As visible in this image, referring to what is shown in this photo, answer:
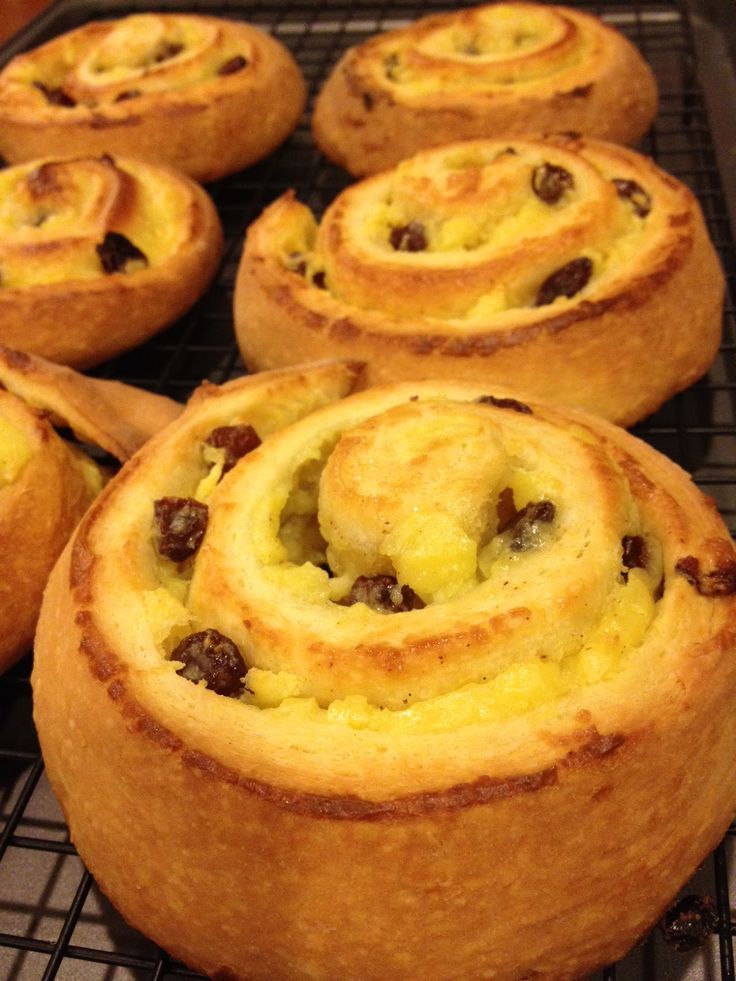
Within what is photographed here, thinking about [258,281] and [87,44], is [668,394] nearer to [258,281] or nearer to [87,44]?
[258,281]

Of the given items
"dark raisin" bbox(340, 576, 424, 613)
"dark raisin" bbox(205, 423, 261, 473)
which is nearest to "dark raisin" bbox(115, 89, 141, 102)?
"dark raisin" bbox(205, 423, 261, 473)

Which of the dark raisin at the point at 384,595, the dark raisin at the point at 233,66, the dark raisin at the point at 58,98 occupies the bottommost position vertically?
the dark raisin at the point at 384,595

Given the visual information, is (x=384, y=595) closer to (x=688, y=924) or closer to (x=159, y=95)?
(x=688, y=924)

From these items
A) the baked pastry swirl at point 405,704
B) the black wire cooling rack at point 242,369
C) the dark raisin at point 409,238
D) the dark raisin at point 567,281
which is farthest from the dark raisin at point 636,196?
the baked pastry swirl at point 405,704

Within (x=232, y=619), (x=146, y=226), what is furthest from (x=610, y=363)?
(x=146, y=226)

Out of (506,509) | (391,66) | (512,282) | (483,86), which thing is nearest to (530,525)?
(506,509)

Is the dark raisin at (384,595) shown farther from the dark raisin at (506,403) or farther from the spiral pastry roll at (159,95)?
the spiral pastry roll at (159,95)

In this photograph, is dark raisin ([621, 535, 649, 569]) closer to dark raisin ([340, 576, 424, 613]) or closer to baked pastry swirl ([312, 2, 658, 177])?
dark raisin ([340, 576, 424, 613])
